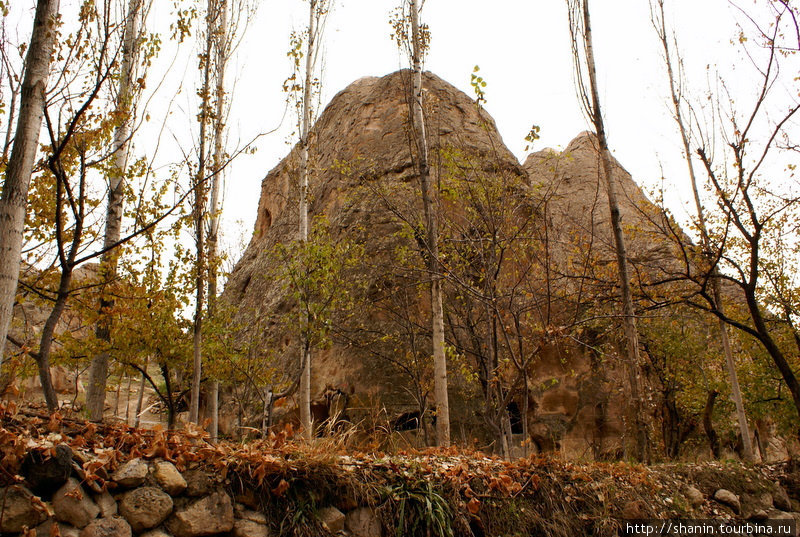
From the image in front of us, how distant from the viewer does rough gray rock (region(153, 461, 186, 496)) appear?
3.10 meters

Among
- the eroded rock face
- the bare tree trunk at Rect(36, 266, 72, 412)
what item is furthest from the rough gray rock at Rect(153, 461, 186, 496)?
the eroded rock face

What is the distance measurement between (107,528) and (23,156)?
→ 247 cm

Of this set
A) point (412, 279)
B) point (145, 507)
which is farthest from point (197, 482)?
point (412, 279)

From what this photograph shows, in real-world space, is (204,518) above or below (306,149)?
below

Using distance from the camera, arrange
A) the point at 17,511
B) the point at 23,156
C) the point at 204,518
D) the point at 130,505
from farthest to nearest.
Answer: the point at 23,156 < the point at 204,518 < the point at 130,505 < the point at 17,511

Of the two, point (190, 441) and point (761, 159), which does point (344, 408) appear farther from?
point (761, 159)

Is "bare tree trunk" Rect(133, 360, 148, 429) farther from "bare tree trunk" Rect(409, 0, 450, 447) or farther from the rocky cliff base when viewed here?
"bare tree trunk" Rect(409, 0, 450, 447)

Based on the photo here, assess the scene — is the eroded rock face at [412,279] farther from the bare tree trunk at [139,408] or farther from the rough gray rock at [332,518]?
the rough gray rock at [332,518]

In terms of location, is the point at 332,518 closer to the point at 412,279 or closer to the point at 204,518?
the point at 204,518

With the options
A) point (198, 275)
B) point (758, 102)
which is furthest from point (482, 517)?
point (758, 102)

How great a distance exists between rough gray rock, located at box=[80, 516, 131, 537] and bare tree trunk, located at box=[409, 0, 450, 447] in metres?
4.64

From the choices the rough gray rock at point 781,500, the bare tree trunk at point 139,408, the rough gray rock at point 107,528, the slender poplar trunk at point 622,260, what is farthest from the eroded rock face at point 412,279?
the rough gray rock at point 107,528

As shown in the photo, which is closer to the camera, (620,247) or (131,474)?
(131,474)

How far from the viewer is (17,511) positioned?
260cm
